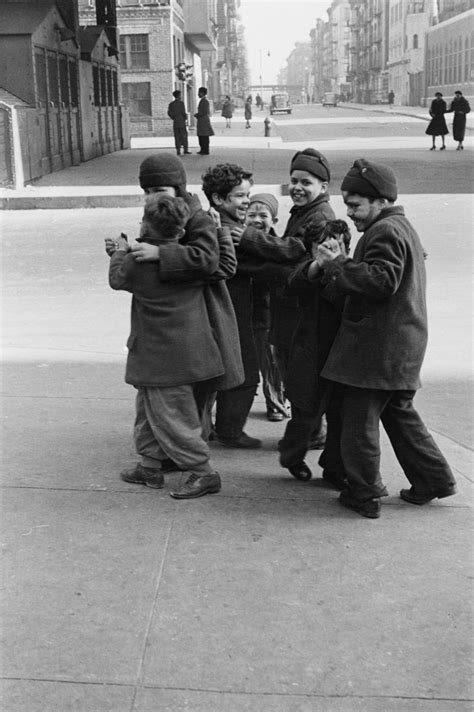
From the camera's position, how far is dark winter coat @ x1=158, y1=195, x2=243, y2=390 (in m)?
4.32

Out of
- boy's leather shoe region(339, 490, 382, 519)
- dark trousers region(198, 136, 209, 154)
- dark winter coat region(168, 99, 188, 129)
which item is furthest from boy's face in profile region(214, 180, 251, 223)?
dark trousers region(198, 136, 209, 154)

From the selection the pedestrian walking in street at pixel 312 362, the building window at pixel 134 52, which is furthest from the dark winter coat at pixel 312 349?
the building window at pixel 134 52

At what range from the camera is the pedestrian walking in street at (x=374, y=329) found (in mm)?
4117

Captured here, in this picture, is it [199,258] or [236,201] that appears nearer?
[199,258]

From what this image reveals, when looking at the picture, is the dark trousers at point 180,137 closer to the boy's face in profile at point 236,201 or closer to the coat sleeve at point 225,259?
the boy's face in profile at point 236,201

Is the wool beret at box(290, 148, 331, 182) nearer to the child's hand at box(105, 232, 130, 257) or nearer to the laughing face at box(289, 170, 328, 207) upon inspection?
the laughing face at box(289, 170, 328, 207)

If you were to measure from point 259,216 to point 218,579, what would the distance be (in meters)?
2.02

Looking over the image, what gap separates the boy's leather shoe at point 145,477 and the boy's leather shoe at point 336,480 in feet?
2.61

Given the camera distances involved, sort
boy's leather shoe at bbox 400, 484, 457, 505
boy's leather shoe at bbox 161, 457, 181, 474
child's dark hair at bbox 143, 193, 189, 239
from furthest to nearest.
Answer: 1. boy's leather shoe at bbox 161, 457, 181, 474
2. boy's leather shoe at bbox 400, 484, 457, 505
3. child's dark hair at bbox 143, 193, 189, 239

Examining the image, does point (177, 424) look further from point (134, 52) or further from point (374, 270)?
point (134, 52)

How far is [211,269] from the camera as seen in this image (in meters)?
4.41

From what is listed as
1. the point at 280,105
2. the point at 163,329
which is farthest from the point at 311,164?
the point at 280,105

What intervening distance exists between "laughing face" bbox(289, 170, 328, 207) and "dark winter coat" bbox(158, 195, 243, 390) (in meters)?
0.51

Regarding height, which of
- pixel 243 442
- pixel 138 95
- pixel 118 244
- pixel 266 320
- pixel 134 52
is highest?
pixel 134 52
